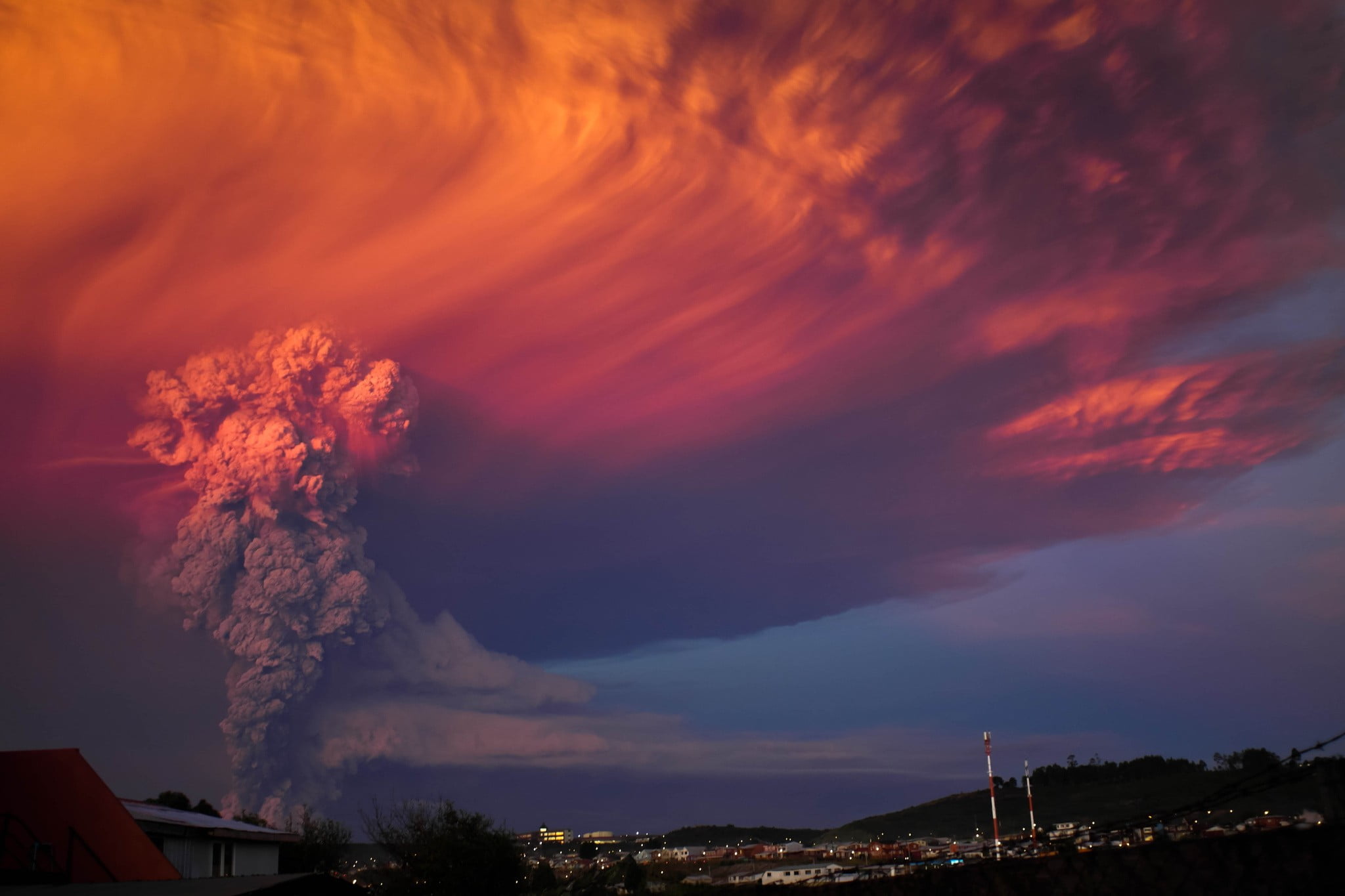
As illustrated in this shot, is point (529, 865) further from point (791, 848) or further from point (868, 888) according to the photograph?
point (791, 848)

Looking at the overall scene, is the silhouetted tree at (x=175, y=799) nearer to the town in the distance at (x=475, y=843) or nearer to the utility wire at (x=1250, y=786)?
the town in the distance at (x=475, y=843)

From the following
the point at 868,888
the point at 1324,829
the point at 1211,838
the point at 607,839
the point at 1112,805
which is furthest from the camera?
the point at 607,839

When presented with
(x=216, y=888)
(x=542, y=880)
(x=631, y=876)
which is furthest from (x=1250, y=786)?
(x=631, y=876)

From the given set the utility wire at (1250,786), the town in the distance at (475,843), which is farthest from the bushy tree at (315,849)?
the utility wire at (1250,786)

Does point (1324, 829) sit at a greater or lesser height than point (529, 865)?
greater

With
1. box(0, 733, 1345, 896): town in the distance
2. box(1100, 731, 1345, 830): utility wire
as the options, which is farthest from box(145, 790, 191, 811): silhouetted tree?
box(1100, 731, 1345, 830): utility wire

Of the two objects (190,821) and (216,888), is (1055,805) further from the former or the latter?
(216,888)

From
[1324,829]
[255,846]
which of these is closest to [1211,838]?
[1324,829]
